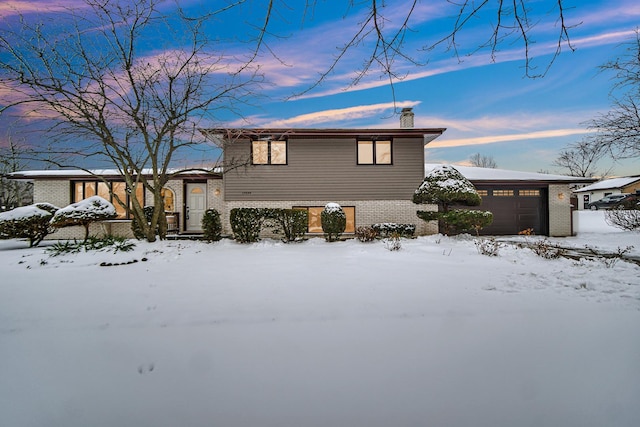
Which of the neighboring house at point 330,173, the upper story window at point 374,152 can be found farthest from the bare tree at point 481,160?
the upper story window at point 374,152

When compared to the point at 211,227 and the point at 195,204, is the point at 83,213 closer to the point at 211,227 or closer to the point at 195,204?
the point at 211,227

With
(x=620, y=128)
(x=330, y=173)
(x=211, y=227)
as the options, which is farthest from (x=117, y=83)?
(x=620, y=128)

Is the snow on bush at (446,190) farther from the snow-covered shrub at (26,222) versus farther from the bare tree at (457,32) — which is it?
the snow-covered shrub at (26,222)

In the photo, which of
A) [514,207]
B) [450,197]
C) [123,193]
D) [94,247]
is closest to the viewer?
[94,247]

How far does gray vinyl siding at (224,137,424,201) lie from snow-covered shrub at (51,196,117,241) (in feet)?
16.9

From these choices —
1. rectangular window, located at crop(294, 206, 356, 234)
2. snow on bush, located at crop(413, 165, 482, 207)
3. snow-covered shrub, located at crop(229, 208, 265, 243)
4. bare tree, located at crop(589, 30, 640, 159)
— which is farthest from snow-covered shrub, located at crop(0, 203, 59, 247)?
bare tree, located at crop(589, 30, 640, 159)

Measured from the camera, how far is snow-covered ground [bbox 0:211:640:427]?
6.40 feet

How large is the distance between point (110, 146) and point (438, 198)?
1213 centimetres

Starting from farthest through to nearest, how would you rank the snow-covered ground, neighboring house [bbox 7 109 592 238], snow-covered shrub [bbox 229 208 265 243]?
neighboring house [bbox 7 109 592 238] < snow-covered shrub [bbox 229 208 265 243] < the snow-covered ground

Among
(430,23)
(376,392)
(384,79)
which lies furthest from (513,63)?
(376,392)

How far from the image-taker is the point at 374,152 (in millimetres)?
13180

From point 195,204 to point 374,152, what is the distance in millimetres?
9197

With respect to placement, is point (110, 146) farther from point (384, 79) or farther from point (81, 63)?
point (384, 79)

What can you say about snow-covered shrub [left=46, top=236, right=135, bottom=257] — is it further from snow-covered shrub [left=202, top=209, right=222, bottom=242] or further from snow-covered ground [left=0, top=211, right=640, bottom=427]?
snow-covered ground [left=0, top=211, right=640, bottom=427]
